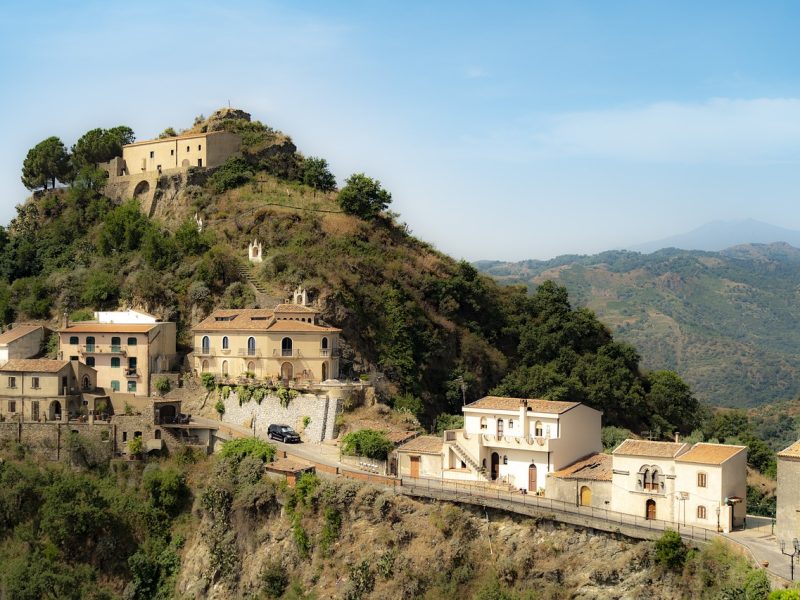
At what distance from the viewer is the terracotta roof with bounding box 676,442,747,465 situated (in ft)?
139

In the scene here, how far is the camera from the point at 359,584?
43562 mm

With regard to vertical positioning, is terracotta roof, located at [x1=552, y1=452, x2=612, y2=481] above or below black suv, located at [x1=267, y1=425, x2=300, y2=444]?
below

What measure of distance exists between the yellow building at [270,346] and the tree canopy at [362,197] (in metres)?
21.0

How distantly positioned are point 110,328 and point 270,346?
9535mm

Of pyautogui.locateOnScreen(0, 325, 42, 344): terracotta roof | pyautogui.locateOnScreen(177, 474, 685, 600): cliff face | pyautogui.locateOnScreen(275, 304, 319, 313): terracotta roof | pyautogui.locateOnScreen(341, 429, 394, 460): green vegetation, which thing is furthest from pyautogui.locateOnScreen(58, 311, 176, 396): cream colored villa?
pyautogui.locateOnScreen(341, 429, 394, 460): green vegetation

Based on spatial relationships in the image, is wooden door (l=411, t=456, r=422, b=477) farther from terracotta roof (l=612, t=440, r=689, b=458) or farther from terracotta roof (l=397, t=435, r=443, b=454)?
terracotta roof (l=612, t=440, r=689, b=458)

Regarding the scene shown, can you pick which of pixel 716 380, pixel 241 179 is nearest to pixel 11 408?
pixel 241 179

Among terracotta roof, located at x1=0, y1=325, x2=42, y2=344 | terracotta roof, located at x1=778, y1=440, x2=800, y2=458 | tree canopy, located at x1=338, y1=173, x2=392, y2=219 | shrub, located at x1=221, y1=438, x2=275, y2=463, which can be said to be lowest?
shrub, located at x1=221, y1=438, x2=275, y2=463

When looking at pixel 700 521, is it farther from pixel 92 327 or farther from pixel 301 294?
pixel 92 327

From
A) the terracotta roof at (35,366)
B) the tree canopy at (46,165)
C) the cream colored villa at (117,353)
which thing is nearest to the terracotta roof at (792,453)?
the cream colored villa at (117,353)

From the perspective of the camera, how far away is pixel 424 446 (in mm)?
50812

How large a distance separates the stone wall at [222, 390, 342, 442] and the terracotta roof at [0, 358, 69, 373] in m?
9.51

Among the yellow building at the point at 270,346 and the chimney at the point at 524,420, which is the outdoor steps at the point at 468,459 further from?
the yellow building at the point at 270,346

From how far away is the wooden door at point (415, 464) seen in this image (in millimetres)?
50312
